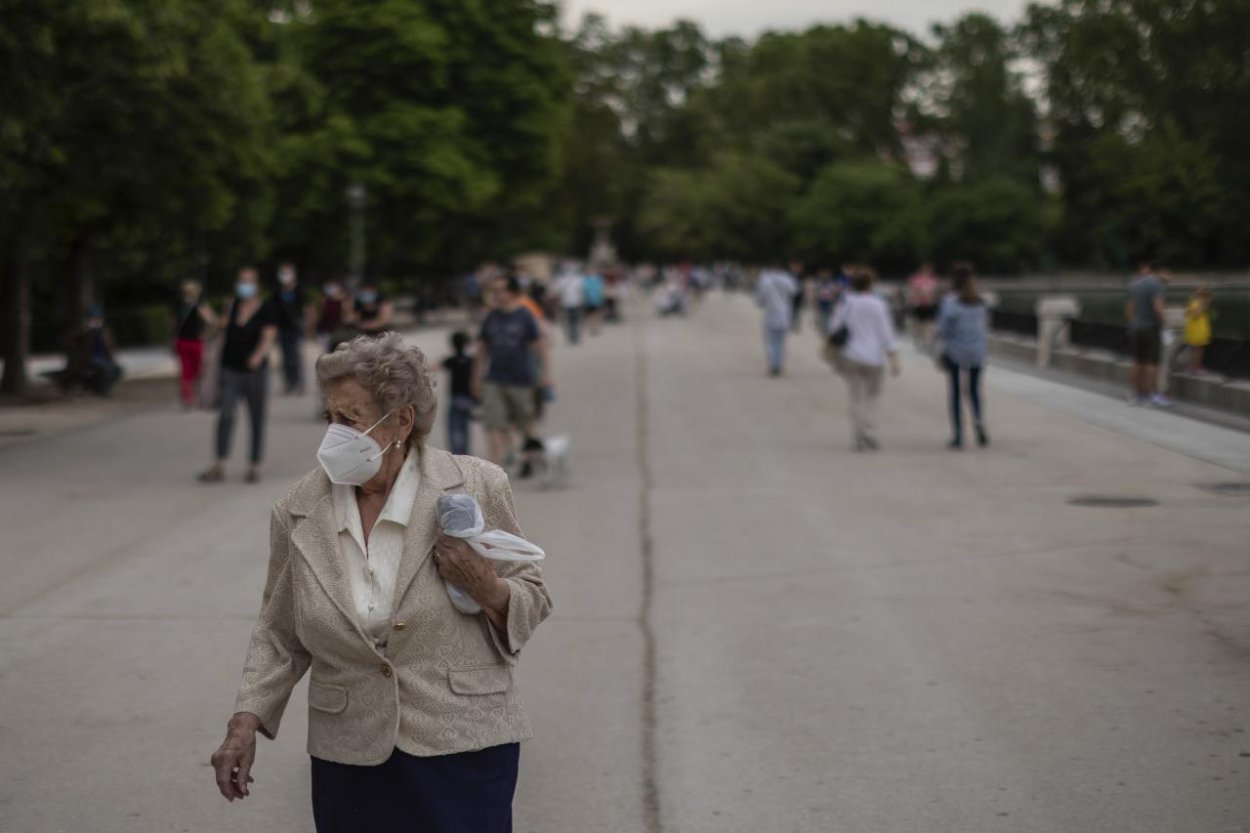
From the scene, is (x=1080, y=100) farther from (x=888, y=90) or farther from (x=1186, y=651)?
(x=888, y=90)

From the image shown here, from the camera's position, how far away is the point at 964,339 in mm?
16984

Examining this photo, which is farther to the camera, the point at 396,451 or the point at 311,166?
the point at 311,166

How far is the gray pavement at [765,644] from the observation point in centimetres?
589

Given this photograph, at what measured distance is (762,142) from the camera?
91000 mm

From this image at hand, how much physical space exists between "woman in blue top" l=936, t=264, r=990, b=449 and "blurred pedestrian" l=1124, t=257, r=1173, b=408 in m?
4.69

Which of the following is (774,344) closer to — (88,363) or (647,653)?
(88,363)

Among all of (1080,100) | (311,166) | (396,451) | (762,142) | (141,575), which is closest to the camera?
(396,451)

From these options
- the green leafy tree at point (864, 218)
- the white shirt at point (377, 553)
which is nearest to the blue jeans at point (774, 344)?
the white shirt at point (377, 553)

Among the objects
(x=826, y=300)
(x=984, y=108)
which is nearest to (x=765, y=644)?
(x=826, y=300)

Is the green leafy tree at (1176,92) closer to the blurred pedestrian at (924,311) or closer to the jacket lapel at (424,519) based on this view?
the jacket lapel at (424,519)

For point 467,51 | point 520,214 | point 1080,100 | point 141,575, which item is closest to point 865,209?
point 520,214

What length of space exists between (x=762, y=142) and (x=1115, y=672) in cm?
8492

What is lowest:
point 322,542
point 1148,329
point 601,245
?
point 1148,329

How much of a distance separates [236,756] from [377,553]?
1.72 feet
